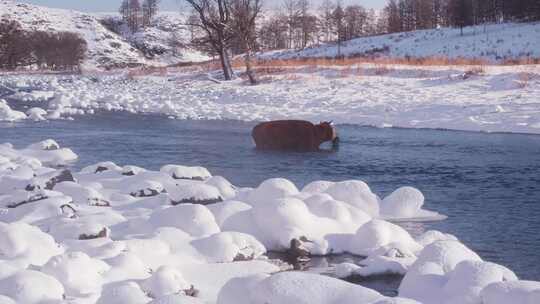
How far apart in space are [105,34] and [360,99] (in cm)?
8970

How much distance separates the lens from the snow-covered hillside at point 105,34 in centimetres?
9031

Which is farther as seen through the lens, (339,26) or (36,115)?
(339,26)

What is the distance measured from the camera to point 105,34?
103 m

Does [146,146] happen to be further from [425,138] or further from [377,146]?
[425,138]

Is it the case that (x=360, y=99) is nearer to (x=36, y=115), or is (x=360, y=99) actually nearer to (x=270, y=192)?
(x=36, y=115)

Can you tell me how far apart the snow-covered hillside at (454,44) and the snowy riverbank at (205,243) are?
3421 centimetres

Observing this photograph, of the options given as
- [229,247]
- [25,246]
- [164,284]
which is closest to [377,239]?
[229,247]

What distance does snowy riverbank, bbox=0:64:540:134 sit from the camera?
16188 mm

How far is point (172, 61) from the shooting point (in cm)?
9300

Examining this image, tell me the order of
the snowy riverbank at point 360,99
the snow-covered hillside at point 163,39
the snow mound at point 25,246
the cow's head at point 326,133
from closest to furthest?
1. the snow mound at point 25,246
2. the cow's head at point 326,133
3. the snowy riverbank at point 360,99
4. the snow-covered hillside at point 163,39

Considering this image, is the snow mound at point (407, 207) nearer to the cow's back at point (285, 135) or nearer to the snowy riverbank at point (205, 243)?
the snowy riverbank at point (205, 243)

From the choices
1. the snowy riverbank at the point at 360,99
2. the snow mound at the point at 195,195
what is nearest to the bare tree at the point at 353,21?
the snowy riverbank at the point at 360,99

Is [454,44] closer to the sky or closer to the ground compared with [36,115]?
closer to the sky

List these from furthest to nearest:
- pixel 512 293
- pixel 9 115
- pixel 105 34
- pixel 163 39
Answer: pixel 163 39 < pixel 105 34 < pixel 9 115 < pixel 512 293
